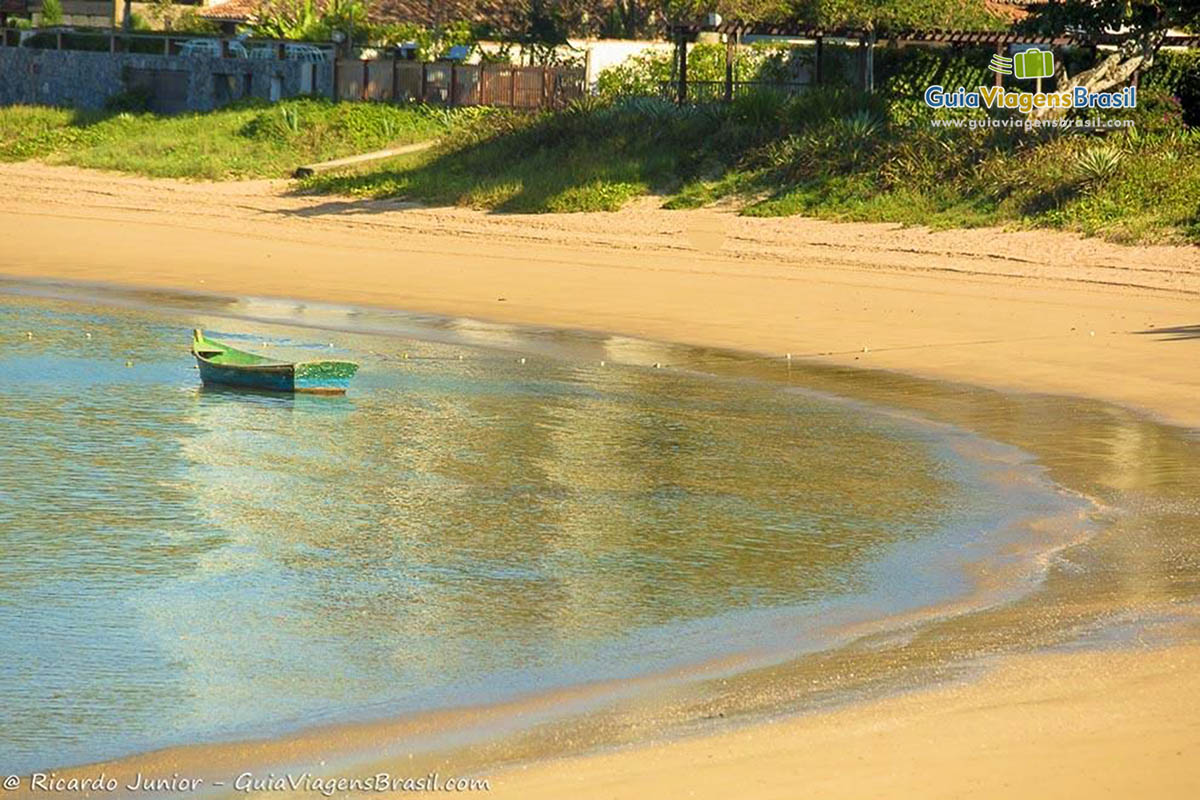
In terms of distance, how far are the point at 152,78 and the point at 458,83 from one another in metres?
9.86

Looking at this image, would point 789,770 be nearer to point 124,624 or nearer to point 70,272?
point 124,624

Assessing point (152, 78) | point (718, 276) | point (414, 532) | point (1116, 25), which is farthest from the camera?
point (152, 78)

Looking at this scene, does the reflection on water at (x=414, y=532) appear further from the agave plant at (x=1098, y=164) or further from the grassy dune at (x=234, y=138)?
the grassy dune at (x=234, y=138)

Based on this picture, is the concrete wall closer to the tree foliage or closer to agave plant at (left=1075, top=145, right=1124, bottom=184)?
the tree foliage

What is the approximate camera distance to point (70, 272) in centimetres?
2575

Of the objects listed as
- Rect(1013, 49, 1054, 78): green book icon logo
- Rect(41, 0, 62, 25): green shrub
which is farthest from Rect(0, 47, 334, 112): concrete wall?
Rect(1013, 49, 1054, 78): green book icon logo

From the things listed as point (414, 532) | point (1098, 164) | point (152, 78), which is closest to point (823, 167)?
point (1098, 164)

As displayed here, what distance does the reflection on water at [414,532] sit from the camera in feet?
26.7

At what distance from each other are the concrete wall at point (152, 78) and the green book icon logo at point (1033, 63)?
1610 centimetres

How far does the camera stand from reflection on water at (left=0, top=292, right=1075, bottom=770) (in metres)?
8.14

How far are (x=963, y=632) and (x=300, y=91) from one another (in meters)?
34.6

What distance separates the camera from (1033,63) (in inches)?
1275

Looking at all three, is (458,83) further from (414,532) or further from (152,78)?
(414,532)

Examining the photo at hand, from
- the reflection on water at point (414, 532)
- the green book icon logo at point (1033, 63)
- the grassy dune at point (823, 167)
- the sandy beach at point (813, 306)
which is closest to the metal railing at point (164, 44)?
the sandy beach at point (813, 306)
